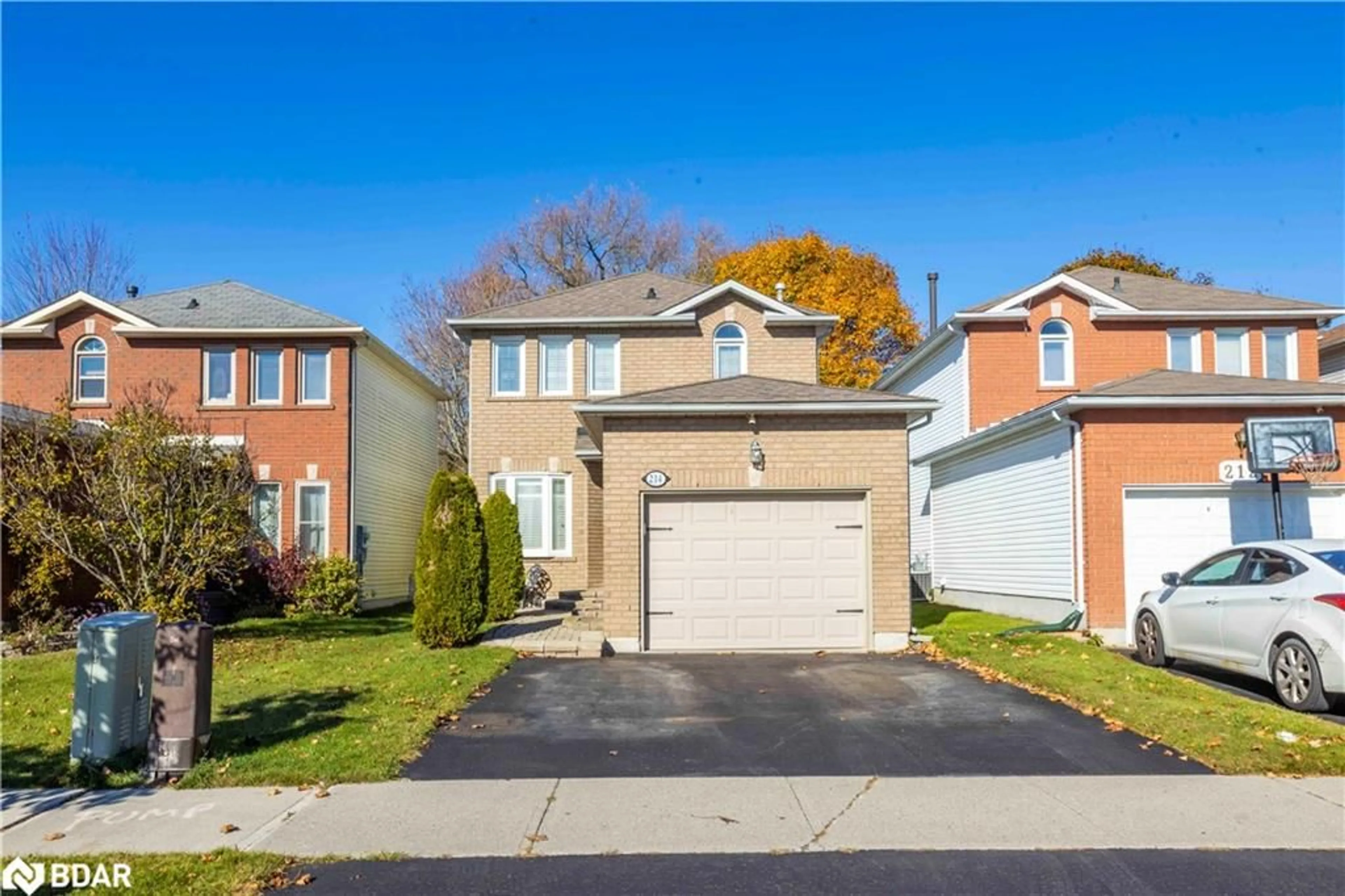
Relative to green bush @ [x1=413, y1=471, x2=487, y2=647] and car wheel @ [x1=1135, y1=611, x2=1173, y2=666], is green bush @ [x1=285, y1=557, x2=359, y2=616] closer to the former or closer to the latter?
green bush @ [x1=413, y1=471, x2=487, y2=647]

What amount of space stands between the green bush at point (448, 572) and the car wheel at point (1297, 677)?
31.1 ft

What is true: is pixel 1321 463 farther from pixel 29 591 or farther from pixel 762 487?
pixel 29 591

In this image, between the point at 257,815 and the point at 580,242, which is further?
the point at 580,242

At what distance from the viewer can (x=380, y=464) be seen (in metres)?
24.4

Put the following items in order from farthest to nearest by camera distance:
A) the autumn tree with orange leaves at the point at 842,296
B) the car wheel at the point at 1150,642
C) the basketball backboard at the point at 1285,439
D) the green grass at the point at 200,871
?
the autumn tree with orange leaves at the point at 842,296 → the basketball backboard at the point at 1285,439 → the car wheel at the point at 1150,642 → the green grass at the point at 200,871

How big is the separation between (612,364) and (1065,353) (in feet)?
33.5

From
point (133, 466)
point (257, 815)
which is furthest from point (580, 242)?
point (257, 815)

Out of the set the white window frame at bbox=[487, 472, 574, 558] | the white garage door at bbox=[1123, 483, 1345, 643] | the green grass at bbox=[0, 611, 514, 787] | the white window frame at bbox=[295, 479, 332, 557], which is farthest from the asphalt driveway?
the white window frame at bbox=[295, 479, 332, 557]

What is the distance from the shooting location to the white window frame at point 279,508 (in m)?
21.5

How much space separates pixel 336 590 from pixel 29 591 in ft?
19.5

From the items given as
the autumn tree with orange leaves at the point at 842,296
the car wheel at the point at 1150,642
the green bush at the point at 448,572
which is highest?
the autumn tree with orange leaves at the point at 842,296

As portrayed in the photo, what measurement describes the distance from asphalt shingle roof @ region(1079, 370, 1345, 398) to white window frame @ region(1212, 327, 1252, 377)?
650 cm

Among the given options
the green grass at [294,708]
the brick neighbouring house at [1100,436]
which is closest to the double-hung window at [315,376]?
the green grass at [294,708]

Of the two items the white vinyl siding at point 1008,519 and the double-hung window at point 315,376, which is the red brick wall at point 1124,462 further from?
the double-hung window at point 315,376
